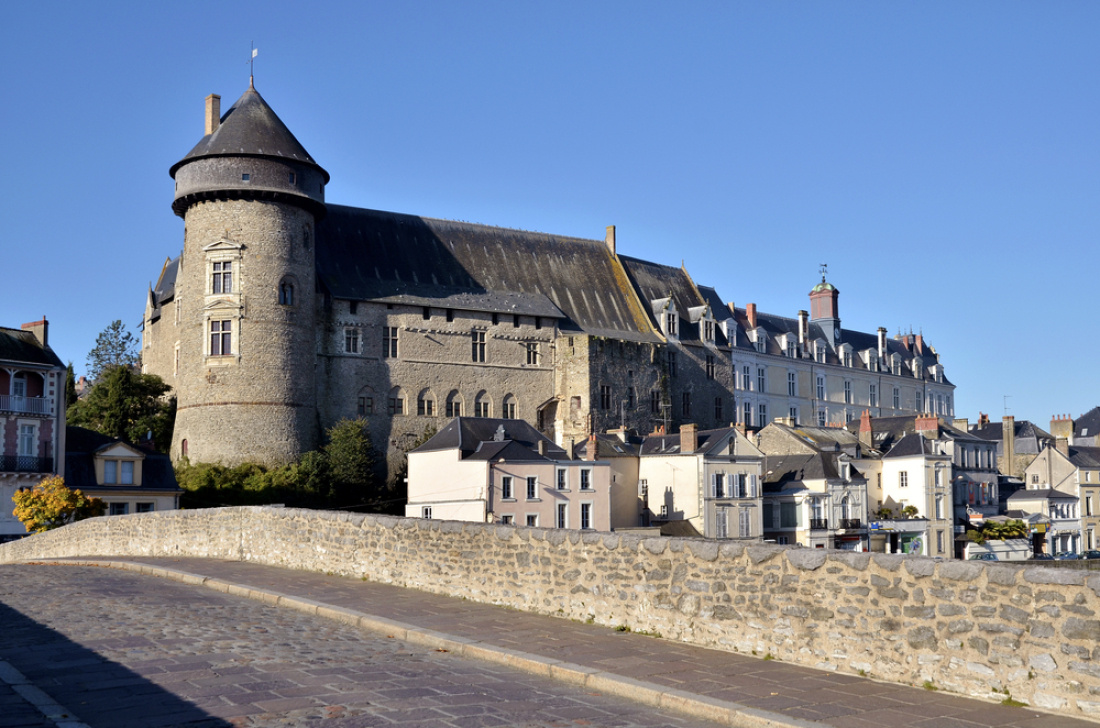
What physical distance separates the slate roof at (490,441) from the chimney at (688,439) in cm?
542

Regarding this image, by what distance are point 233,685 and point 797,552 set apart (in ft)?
14.4

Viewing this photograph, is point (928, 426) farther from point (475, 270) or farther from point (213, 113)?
point (213, 113)

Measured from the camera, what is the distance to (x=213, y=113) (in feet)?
158

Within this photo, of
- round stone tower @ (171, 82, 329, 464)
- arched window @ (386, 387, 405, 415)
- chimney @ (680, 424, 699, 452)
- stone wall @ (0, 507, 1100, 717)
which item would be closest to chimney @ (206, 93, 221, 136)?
round stone tower @ (171, 82, 329, 464)

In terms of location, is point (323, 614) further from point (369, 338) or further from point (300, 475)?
point (369, 338)

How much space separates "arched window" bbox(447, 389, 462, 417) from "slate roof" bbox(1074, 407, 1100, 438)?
46829mm

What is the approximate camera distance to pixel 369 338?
48.6m

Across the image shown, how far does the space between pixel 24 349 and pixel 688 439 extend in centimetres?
2569

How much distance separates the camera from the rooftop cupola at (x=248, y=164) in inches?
1735

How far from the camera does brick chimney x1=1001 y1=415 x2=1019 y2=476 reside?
65.2m

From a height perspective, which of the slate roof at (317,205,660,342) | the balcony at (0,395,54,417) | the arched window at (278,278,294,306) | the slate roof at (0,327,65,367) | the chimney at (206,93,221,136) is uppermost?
the chimney at (206,93,221,136)

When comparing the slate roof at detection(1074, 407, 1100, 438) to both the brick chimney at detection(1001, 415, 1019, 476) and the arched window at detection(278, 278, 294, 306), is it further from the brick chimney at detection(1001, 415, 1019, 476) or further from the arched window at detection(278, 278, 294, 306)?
the arched window at detection(278, 278, 294, 306)

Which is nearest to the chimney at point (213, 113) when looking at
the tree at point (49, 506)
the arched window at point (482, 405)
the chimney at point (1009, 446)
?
the arched window at point (482, 405)

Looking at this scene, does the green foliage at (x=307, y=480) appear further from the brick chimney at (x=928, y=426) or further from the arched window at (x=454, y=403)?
the brick chimney at (x=928, y=426)
